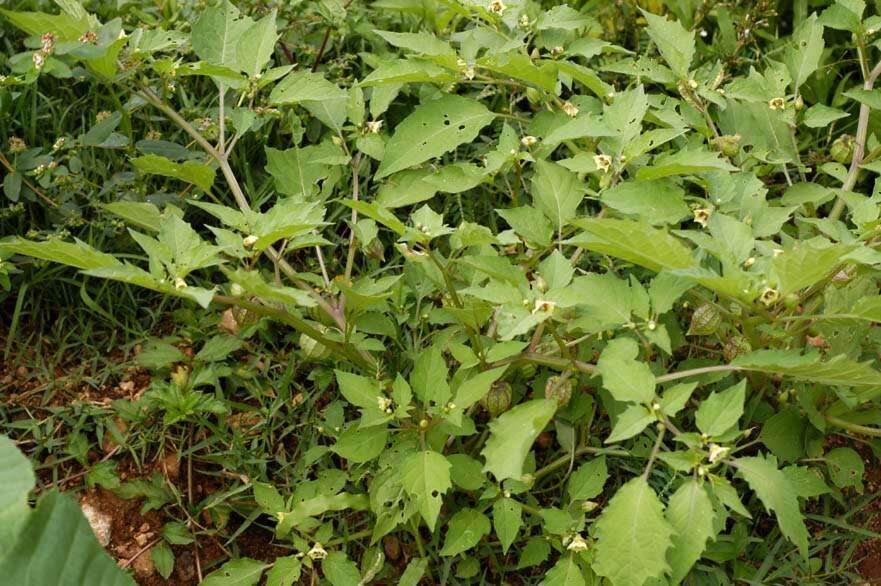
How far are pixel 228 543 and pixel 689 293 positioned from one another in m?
1.37

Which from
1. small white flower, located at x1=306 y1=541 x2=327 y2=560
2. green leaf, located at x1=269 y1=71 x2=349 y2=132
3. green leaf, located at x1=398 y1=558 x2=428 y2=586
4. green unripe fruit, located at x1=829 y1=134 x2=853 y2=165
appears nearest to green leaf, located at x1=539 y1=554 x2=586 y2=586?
green leaf, located at x1=398 y1=558 x2=428 y2=586

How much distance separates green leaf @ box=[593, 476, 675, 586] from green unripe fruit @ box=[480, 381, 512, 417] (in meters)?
0.45

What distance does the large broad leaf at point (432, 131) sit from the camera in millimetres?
2670

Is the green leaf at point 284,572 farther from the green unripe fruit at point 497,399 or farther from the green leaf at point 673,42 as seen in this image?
the green leaf at point 673,42

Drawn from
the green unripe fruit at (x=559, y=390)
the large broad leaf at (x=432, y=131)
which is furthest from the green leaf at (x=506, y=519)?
the large broad leaf at (x=432, y=131)

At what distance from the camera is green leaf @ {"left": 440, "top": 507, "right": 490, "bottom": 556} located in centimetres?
235

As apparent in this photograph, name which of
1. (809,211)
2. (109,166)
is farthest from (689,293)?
(109,166)

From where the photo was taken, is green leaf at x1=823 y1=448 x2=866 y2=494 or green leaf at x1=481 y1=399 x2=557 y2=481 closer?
green leaf at x1=481 y1=399 x2=557 y2=481

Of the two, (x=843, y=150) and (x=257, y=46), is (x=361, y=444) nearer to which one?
(x=257, y=46)

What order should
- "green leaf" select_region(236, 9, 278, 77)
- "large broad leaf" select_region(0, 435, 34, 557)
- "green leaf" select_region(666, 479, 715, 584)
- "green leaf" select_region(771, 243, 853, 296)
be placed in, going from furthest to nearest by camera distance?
1. "green leaf" select_region(236, 9, 278, 77)
2. "green leaf" select_region(666, 479, 715, 584)
3. "green leaf" select_region(771, 243, 853, 296)
4. "large broad leaf" select_region(0, 435, 34, 557)

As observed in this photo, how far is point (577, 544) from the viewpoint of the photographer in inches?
89.0

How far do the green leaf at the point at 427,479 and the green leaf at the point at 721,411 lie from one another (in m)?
0.58

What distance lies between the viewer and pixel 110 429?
8.73 ft

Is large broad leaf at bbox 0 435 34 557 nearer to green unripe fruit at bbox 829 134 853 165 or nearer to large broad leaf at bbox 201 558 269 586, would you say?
large broad leaf at bbox 201 558 269 586
